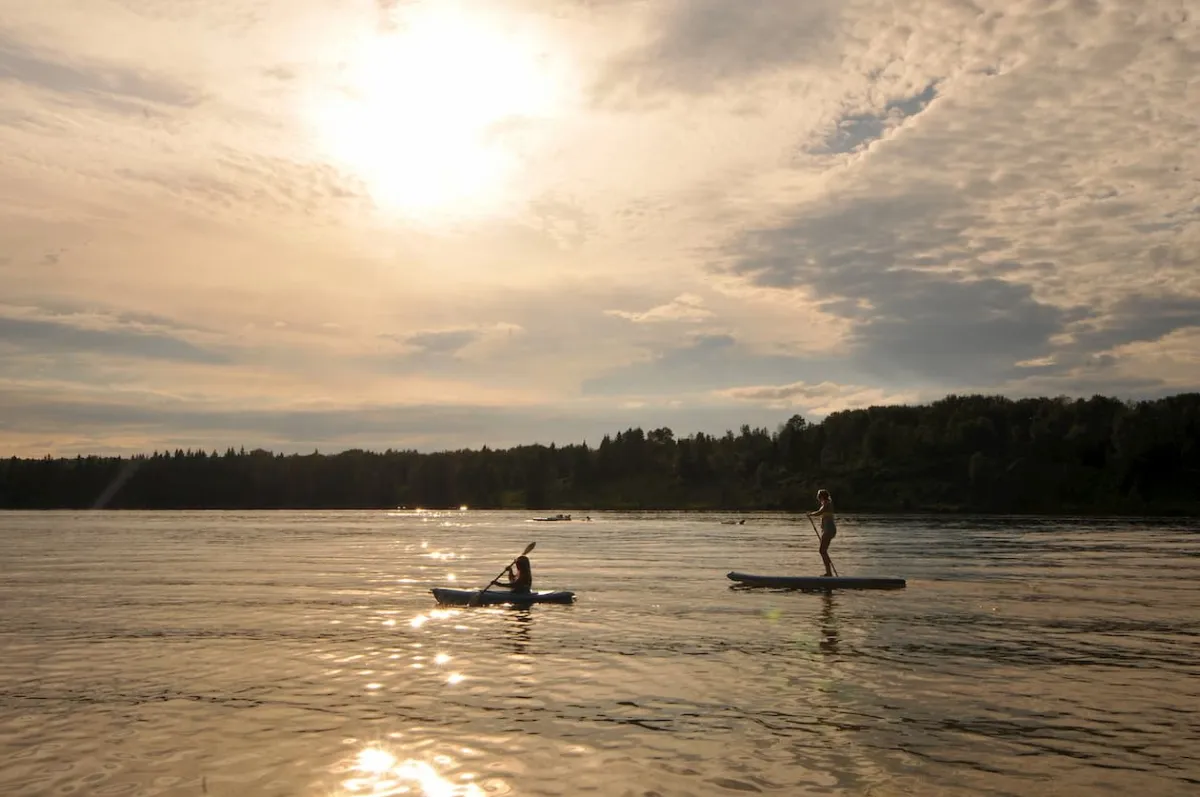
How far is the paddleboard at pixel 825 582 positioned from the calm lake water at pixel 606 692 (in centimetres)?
101

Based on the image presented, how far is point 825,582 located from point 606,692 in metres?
23.1

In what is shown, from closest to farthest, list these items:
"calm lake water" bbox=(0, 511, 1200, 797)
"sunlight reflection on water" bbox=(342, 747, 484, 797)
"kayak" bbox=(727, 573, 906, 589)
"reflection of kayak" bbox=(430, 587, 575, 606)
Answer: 1. "sunlight reflection on water" bbox=(342, 747, 484, 797)
2. "calm lake water" bbox=(0, 511, 1200, 797)
3. "reflection of kayak" bbox=(430, 587, 575, 606)
4. "kayak" bbox=(727, 573, 906, 589)

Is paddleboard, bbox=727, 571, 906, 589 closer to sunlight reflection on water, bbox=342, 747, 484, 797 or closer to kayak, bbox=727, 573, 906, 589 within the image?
kayak, bbox=727, 573, 906, 589

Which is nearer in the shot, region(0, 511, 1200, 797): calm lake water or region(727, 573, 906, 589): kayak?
region(0, 511, 1200, 797): calm lake water

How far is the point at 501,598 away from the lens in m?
37.7

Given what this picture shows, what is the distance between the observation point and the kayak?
42.0 m

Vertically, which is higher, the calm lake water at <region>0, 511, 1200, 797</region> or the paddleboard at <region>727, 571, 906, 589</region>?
the paddleboard at <region>727, 571, 906, 589</region>

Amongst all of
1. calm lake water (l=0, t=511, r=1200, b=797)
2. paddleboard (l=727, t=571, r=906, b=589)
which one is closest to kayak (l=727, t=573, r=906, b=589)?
paddleboard (l=727, t=571, r=906, b=589)

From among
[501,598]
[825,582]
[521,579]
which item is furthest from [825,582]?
[501,598]

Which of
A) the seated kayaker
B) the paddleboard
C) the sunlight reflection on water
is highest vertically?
the seated kayaker

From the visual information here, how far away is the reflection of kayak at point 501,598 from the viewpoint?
123 ft

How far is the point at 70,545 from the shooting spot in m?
91.6

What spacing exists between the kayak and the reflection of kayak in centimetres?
972

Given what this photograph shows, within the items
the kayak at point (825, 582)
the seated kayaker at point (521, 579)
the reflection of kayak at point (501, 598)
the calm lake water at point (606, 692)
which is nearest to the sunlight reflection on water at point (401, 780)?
the calm lake water at point (606, 692)
